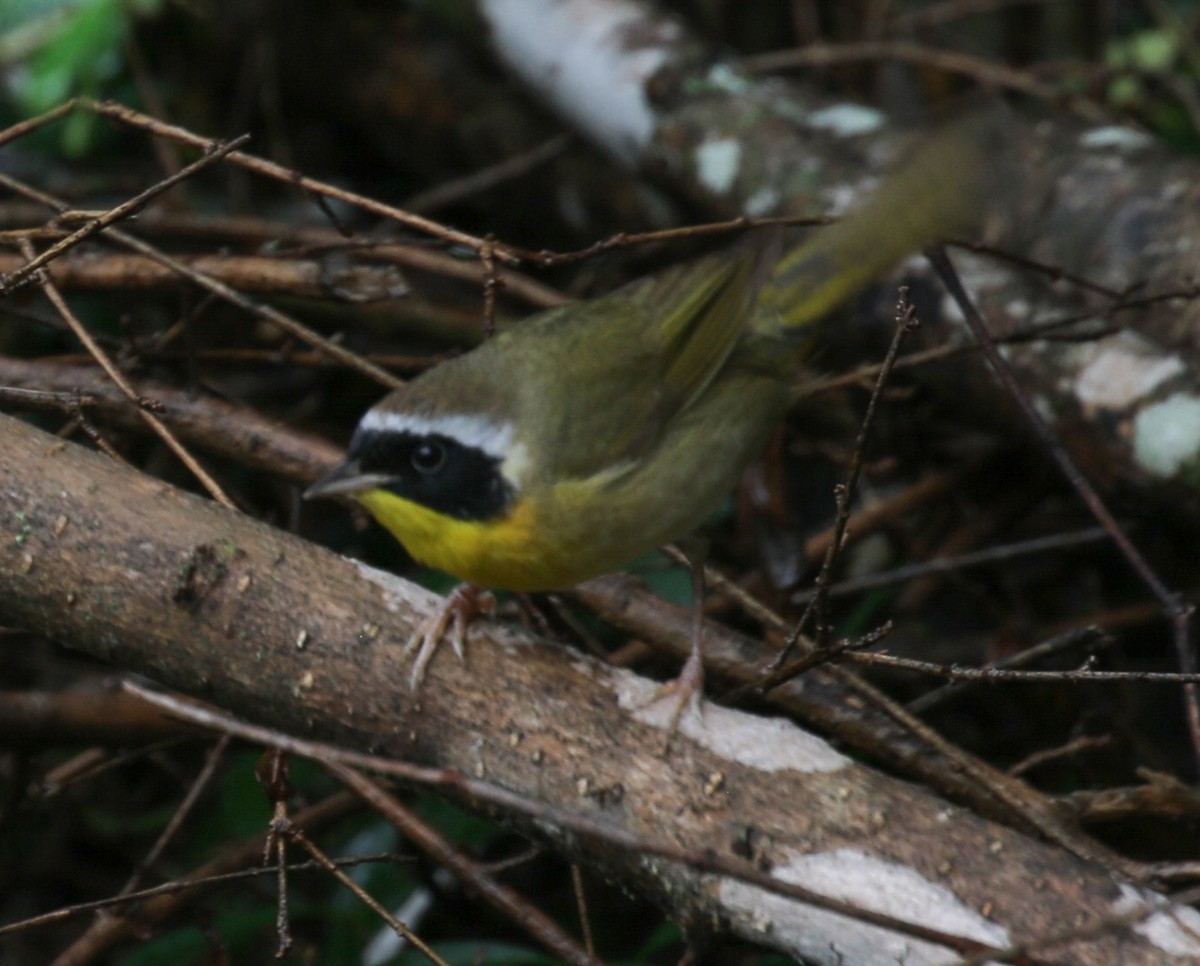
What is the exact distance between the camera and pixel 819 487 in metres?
3.98

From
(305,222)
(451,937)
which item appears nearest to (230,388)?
(305,222)

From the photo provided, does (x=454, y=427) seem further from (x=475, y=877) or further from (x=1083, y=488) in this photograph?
(x=1083, y=488)

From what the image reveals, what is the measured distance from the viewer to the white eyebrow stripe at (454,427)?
2236mm

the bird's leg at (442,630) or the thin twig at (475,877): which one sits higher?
the bird's leg at (442,630)

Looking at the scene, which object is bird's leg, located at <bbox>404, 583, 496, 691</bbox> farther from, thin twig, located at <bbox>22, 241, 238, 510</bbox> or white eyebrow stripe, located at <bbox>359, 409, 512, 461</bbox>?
thin twig, located at <bbox>22, 241, 238, 510</bbox>

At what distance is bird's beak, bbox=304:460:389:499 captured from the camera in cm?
225

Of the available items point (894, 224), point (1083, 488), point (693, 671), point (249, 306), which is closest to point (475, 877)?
point (693, 671)

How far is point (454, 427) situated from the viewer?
2266 millimetres

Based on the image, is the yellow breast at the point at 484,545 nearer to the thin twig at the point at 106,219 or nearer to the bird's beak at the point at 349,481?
the bird's beak at the point at 349,481

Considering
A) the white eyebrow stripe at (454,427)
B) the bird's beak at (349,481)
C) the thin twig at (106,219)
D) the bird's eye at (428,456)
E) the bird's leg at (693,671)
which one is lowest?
the bird's leg at (693,671)

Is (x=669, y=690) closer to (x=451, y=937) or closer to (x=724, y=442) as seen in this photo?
(x=724, y=442)

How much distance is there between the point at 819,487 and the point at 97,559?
2.45m

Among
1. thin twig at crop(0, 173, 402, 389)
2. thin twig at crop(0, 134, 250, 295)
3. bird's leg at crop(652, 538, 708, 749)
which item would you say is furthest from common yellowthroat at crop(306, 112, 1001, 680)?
thin twig at crop(0, 134, 250, 295)

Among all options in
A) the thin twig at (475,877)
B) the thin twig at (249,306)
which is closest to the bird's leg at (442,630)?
the thin twig at (475,877)
